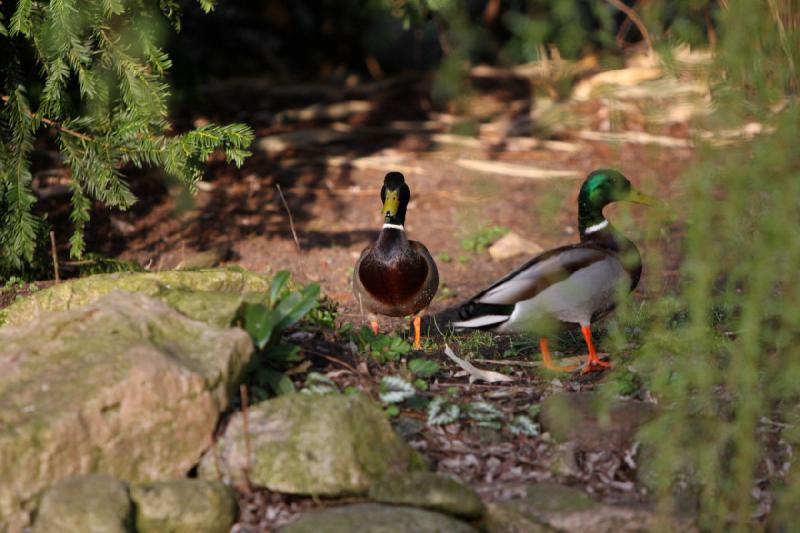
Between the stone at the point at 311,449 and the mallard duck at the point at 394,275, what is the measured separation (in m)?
1.68

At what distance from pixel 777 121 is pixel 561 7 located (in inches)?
32.3

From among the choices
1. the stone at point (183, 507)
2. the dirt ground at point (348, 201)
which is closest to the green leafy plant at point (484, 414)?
the stone at point (183, 507)

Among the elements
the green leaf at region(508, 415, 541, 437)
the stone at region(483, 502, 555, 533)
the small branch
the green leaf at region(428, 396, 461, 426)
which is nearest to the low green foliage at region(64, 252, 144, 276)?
the small branch

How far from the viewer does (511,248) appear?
7.37 m

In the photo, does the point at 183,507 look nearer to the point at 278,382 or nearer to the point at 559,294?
the point at 278,382

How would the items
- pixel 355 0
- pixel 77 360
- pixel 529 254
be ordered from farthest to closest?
pixel 355 0 < pixel 529 254 < pixel 77 360

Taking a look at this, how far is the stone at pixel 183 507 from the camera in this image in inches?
118

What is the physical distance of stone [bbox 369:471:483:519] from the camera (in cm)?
312

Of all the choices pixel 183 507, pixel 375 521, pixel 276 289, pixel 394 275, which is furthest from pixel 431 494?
pixel 394 275

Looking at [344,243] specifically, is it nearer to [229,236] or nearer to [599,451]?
[229,236]

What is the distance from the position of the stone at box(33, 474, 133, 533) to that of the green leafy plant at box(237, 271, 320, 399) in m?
0.69

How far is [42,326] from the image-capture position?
3484 mm

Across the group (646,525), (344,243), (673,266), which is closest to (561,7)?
(646,525)

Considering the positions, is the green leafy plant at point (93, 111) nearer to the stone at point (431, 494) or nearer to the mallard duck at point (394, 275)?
the mallard duck at point (394, 275)
